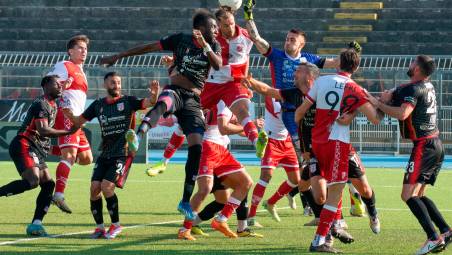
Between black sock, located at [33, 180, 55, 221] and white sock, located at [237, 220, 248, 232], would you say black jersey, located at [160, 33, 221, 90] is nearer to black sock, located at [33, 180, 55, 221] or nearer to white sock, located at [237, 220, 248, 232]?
white sock, located at [237, 220, 248, 232]

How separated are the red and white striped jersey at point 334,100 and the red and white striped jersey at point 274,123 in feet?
10.8

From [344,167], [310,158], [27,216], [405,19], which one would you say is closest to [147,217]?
[27,216]

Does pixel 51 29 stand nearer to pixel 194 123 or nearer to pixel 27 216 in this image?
pixel 27 216

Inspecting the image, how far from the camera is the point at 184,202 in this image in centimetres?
1125

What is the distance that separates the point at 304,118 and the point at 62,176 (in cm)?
456

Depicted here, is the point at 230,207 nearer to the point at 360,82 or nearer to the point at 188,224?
the point at 188,224

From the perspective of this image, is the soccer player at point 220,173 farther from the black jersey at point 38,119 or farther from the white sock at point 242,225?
the black jersey at point 38,119

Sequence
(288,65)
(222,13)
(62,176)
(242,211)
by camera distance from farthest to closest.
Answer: (62,176) → (288,65) → (222,13) → (242,211)

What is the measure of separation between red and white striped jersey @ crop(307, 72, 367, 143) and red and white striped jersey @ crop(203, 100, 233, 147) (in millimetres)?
1789

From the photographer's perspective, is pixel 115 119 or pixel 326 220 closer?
pixel 326 220

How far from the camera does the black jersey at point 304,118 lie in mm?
11297

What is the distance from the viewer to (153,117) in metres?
10.8

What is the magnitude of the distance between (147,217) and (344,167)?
14.4ft

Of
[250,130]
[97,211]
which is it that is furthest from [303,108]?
[97,211]
